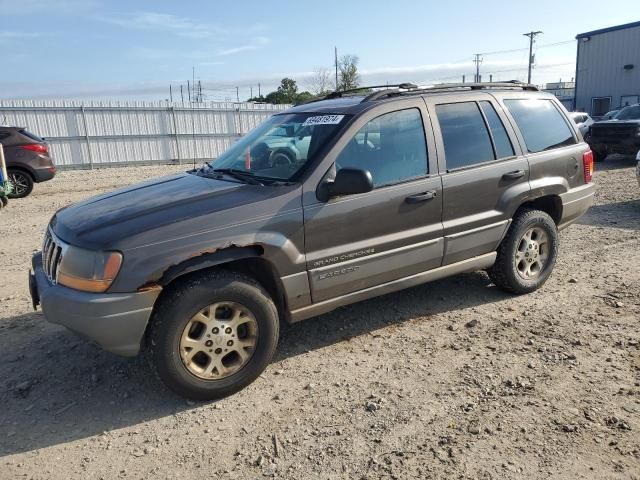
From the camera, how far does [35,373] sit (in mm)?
3803

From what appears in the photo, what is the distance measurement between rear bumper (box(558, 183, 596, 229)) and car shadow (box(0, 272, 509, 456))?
101 cm

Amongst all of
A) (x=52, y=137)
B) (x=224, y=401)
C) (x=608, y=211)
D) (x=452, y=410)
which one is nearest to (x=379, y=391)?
(x=452, y=410)

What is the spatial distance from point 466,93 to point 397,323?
2.12 meters

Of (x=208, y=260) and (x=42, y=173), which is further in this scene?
(x=42, y=173)

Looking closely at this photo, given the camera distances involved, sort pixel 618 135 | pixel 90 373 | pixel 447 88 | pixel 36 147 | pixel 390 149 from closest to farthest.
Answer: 1. pixel 90 373
2. pixel 390 149
3. pixel 447 88
4. pixel 36 147
5. pixel 618 135

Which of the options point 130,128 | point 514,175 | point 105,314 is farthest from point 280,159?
point 130,128

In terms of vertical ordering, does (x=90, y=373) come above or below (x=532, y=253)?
below

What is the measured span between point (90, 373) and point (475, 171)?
343 cm

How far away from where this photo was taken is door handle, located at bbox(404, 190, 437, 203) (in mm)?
3996

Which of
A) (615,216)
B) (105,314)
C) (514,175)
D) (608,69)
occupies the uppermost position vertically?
(608,69)

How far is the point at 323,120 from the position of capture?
405cm

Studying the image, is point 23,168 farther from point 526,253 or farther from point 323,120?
point 526,253

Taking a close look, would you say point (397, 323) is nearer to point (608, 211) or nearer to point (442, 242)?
point (442, 242)

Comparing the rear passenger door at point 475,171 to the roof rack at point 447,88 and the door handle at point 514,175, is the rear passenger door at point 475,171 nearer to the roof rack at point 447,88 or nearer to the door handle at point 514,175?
the door handle at point 514,175
